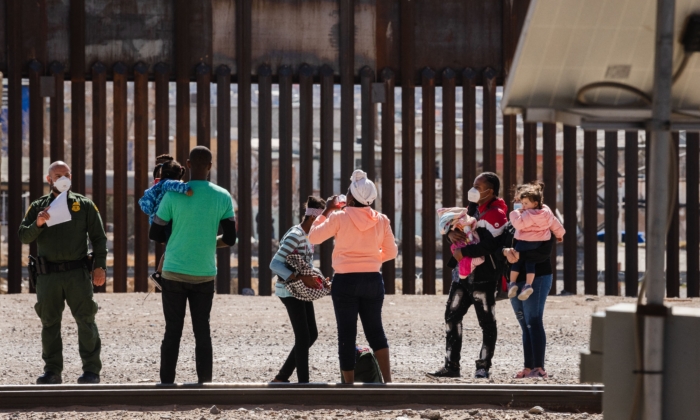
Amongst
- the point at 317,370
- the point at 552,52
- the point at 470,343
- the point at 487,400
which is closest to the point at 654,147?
the point at 552,52

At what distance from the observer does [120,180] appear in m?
12.4

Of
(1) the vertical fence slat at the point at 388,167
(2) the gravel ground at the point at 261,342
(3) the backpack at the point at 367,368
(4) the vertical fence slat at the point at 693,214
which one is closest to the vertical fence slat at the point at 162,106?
(2) the gravel ground at the point at 261,342

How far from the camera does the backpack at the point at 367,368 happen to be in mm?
7152

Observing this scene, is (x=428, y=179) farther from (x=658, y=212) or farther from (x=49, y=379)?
(x=658, y=212)

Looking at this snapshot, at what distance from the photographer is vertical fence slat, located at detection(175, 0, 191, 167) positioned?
12.3 metres

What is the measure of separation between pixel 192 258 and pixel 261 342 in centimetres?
367

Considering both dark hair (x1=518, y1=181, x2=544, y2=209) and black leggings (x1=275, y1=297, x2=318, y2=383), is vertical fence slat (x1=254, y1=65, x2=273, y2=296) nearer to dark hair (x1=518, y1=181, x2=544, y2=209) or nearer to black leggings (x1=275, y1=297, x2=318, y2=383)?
dark hair (x1=518, y1=181, x2=544, y2=209)

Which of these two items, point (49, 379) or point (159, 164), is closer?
point (159, 164)

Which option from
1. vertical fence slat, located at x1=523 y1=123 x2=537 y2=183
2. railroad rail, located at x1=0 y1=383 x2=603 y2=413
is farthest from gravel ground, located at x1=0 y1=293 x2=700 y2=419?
vertical fence slat, located at x1=523 y1=123 x2=537 y2=183

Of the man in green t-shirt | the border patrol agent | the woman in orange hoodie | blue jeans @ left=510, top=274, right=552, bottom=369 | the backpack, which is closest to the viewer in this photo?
the man in green t-shirt

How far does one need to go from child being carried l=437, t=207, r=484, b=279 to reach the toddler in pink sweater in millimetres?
302

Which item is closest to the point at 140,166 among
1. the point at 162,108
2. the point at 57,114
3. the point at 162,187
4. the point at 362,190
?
the point at 162,108

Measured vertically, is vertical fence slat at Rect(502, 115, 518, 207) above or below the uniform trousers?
above

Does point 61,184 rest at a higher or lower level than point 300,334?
higher
